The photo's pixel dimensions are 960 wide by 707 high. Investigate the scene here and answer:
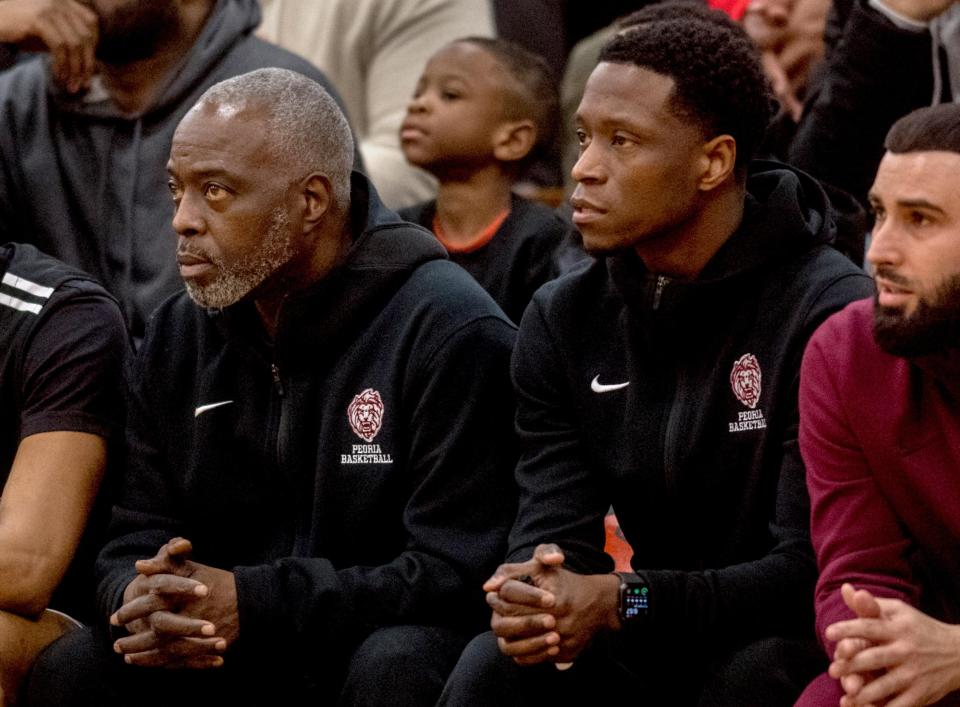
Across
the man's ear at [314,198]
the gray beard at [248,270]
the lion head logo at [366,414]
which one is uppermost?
the man's ear at [314,198]

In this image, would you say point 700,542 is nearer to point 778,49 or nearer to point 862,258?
point 862,258

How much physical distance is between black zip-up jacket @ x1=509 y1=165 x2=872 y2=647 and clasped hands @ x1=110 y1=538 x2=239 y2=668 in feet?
1.72

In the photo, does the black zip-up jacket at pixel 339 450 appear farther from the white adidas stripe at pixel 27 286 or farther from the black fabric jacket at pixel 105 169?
the black fabric jacket at pixel 105 169

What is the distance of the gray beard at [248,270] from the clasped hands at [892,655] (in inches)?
51.9

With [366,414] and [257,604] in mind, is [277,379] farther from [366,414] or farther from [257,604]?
[257,604]

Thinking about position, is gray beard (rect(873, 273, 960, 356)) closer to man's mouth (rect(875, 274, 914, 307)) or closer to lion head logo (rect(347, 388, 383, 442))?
man's mouth (rect(875, 274, 914, 307))

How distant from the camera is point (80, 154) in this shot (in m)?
4.23

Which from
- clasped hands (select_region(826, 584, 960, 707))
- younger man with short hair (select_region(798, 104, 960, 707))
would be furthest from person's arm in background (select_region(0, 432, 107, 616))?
clasped hands (select_region(826, 584, 960, 707))

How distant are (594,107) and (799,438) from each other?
28.0 inches

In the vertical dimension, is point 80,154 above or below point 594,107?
below

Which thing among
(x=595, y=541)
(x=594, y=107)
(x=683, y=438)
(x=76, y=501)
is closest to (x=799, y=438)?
(x=683, y=438)

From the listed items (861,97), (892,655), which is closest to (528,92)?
(861,97)

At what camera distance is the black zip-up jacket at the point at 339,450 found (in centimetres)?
312

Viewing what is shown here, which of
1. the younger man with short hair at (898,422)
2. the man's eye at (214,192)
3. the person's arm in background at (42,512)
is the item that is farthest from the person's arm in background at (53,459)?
the younger man with short hair at (898,422)
